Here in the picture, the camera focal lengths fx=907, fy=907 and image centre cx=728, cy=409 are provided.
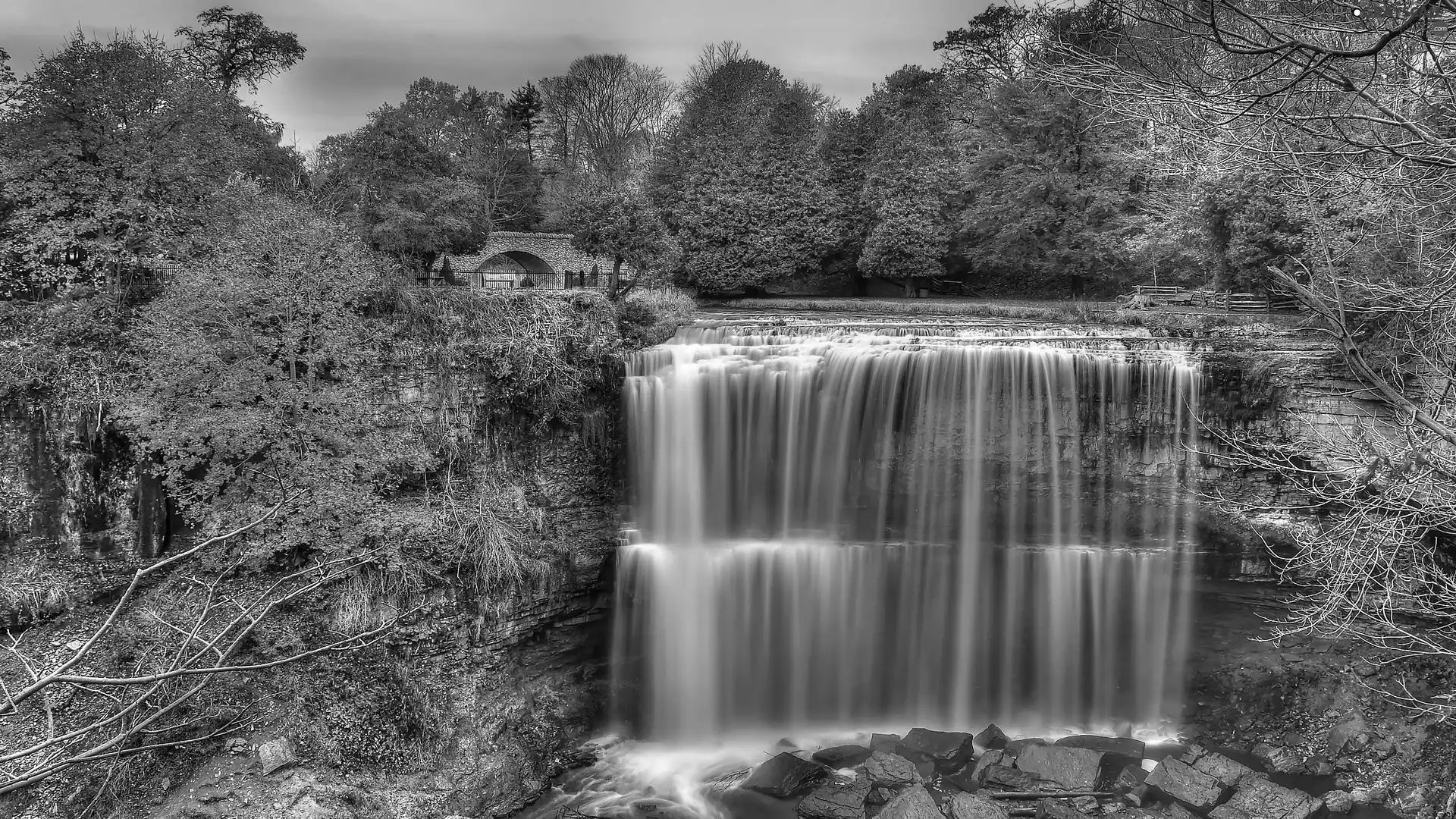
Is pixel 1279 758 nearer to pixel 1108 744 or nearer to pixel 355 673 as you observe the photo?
pixel 1108 744

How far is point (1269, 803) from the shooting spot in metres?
10.5

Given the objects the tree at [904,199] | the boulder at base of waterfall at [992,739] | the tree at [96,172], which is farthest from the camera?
the tree at [904,199]

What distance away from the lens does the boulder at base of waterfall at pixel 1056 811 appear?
10.5m

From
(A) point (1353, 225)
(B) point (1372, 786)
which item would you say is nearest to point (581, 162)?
(A) point (1353, 225)

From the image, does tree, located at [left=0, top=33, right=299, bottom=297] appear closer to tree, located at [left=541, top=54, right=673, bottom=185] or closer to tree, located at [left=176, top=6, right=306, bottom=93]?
tree, located at [left=176, top=6, right=306, bottom=93]

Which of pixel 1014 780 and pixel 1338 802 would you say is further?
pixel 1014 780

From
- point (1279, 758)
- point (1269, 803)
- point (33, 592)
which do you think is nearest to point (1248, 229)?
point (1279, 758)

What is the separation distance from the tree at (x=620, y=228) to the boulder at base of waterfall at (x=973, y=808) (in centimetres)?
1337

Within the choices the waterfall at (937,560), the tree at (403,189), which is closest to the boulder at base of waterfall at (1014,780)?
the waterfall at (937,560)

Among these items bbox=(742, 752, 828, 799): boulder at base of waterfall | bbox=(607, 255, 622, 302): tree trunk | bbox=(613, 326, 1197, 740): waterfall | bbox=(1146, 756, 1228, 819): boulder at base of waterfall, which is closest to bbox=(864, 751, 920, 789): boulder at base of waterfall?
bbox=(742, 752, 828, 799): boulder at base of waterfall

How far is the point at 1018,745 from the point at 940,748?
3.55ft

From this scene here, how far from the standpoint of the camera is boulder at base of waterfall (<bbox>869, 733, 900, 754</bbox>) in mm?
12070

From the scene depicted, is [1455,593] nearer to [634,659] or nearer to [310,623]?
[634,659]

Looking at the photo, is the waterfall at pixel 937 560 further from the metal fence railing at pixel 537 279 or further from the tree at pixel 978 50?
the metal fence railing at pixel 537 279
